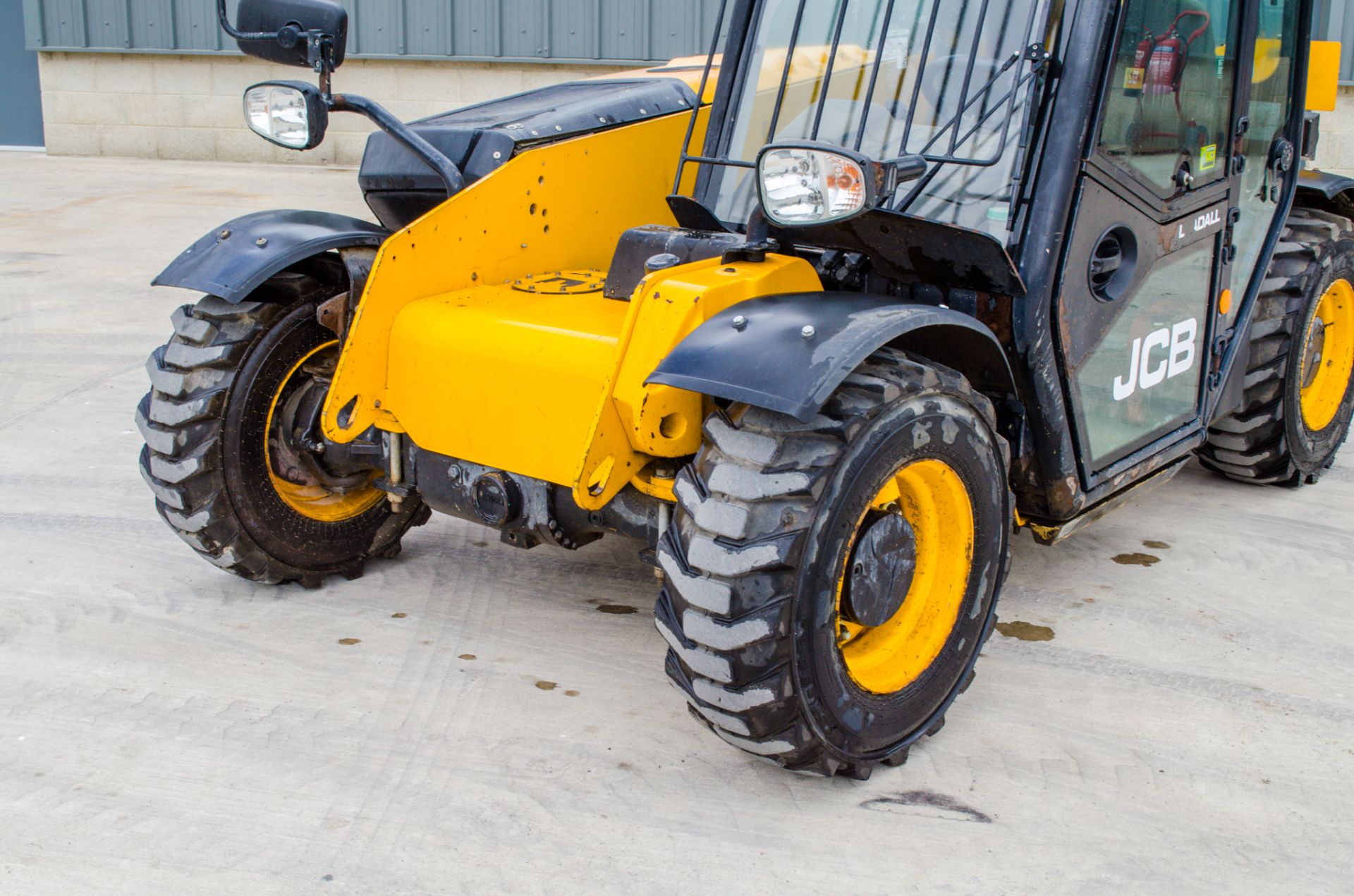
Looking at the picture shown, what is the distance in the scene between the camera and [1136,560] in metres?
4.45

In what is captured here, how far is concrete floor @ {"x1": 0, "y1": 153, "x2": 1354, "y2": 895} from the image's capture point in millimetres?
2721

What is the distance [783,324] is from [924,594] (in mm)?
833

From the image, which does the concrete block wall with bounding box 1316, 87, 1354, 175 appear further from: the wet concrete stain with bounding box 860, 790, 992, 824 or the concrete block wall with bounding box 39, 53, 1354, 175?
→ the wet concrete stain with bounding box 860, 790, 992, 824

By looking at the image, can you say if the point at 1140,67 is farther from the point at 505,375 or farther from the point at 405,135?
the point at 405,135

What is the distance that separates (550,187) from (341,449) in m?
0.97

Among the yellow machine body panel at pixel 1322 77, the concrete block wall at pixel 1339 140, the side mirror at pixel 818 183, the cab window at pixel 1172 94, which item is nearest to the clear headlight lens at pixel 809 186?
the side mirror at pixel 818 183

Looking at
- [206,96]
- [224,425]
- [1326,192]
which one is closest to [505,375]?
[224,425]

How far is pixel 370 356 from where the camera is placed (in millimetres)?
3436

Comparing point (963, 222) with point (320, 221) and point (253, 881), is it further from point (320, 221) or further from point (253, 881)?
point (253, 881)

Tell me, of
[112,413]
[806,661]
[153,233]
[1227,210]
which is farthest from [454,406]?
[153,233]

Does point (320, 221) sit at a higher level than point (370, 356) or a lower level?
higher

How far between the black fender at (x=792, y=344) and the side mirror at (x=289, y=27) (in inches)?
50.2

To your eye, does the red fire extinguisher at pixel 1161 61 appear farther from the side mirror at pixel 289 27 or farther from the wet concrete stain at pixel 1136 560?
the side mirror at pixel 289 27

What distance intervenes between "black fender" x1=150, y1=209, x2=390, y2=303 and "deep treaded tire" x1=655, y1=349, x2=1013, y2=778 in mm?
1478
